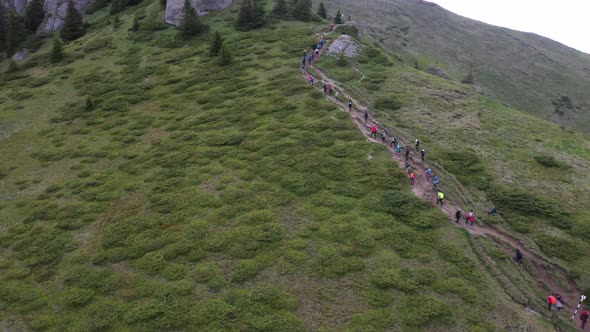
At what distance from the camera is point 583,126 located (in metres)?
99.4

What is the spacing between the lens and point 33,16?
332 feet

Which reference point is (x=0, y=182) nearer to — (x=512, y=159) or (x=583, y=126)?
(x=512, y=159)

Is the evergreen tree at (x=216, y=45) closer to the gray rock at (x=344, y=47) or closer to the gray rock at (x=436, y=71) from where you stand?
the gray rock at (x=344, y=47)

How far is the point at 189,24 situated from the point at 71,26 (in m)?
34.4

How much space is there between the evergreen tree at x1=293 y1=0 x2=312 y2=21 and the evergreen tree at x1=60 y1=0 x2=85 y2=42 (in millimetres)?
54948

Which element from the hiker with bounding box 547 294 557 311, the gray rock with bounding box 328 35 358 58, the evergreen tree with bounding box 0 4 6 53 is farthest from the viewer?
the evergreen tree with bounding box 0 4 6 53

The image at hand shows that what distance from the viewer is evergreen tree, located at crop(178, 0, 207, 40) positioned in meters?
83.7

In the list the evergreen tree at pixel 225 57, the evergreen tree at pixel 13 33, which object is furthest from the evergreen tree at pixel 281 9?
the evergreen tree at pixel 13 33

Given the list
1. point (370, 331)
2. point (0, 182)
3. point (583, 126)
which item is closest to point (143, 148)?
point (0, 182)

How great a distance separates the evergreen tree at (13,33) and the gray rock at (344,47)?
78252mm

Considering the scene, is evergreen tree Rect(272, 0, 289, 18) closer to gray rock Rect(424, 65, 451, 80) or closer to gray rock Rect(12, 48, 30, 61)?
gray rock Rect(424, 65, 451, 80)

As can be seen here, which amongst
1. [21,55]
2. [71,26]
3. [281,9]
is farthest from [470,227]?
[21,55]

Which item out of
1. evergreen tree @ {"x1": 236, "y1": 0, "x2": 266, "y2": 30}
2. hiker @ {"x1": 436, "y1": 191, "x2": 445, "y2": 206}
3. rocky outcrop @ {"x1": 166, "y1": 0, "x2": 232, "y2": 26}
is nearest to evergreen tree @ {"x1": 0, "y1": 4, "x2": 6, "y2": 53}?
rocky outcrop @ {"x1": 166, "y1": 0, "x2": 232, "y2": 26}

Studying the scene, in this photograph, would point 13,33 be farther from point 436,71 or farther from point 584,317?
point 584,317
